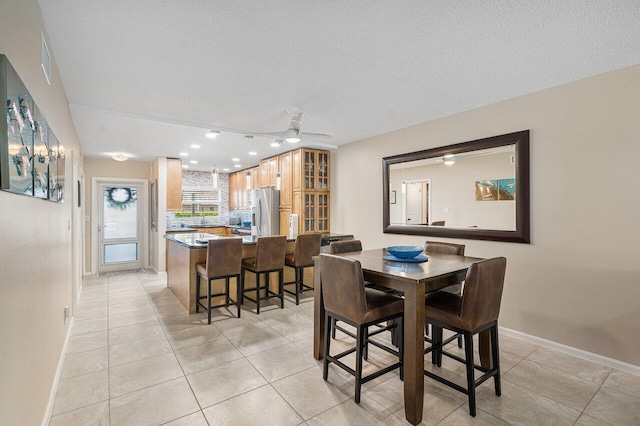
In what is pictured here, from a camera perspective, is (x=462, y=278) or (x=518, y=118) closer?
(x=462, y=278)

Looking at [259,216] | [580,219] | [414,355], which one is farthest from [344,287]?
[259,216]

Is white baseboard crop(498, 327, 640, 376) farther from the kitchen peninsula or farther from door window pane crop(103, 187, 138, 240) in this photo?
door window pane crop(103, 187, 138, 240)

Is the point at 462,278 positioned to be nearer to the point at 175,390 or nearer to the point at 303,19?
the point at 303,19

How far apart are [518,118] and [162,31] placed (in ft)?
10.9

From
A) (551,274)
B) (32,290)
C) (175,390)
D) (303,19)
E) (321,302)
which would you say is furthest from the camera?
(551,274)

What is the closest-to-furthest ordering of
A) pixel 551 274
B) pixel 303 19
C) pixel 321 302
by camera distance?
pixel 303 19
pixel 321 302
pixel 551 274

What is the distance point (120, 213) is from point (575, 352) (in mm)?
8124

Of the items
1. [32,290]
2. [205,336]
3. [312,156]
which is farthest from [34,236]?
[312,156]

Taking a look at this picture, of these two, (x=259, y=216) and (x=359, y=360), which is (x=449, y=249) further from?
(x=259, y=216)

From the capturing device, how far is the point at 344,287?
7.34ft

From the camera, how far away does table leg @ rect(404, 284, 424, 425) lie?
1968mm

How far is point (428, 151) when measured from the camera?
13.5ft

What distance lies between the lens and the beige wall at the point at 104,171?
254 inches

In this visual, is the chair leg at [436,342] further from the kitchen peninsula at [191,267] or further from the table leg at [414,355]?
the kitchen peninsula at [191,267]
